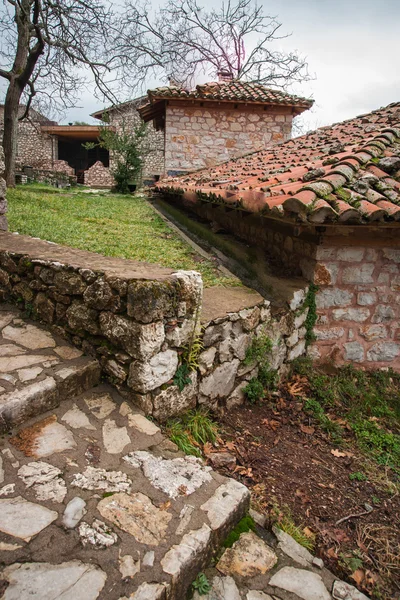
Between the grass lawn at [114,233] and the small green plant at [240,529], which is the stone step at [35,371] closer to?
the small green plant at [240,529]

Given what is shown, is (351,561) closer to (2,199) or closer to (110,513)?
(110,513)

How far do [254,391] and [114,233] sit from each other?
3944mm

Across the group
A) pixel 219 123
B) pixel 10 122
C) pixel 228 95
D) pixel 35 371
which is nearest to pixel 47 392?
pixel 35 371

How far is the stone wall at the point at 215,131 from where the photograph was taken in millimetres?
12188

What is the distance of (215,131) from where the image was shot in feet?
40.5

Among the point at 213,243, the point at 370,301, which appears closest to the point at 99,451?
the point at 370,301

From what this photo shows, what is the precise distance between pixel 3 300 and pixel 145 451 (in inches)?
78.8

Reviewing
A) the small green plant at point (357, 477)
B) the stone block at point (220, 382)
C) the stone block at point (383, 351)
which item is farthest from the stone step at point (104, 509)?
the stone block at point (383, 351)

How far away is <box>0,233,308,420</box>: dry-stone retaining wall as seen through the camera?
237 centimetres

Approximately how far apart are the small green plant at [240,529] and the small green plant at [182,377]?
2.97 ft

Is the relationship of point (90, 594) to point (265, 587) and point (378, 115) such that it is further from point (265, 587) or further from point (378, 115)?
point (378, 115)

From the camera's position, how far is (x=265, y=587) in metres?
1.72

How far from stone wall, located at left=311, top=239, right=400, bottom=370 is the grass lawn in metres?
0.96

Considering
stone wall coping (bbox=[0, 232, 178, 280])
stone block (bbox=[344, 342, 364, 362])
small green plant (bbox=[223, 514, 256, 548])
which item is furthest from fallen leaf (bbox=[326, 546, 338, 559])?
stone block (bbox=[344, 342, 364, 362])
